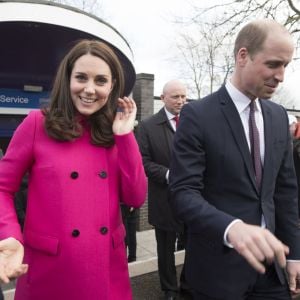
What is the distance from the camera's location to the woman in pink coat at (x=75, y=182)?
6.18ft

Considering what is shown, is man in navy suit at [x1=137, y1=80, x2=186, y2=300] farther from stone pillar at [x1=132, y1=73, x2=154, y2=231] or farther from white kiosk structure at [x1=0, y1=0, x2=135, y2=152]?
stone pillar at [x1=132, y1=73, x2=154, y2=231]

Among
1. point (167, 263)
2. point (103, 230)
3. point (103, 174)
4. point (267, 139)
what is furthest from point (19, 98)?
point (267, 139)

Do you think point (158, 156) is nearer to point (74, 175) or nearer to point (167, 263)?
point (167, 263)

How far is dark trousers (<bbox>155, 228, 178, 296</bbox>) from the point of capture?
3904 mm

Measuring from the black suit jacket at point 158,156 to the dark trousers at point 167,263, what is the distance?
12 centimetres

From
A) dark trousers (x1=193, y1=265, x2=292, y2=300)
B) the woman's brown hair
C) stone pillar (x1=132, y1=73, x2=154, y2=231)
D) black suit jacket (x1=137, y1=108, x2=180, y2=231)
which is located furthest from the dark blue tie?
stone pillar (x1=132, y1=73, x2=154, y2=231)

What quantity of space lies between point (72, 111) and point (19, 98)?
2767 millimetres

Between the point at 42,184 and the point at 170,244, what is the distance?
2.31 metres

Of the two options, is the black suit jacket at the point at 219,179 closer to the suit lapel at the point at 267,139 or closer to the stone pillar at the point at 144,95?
the suit lapel at the point at 267,139

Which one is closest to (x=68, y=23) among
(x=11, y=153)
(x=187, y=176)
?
(x=11, y=153)

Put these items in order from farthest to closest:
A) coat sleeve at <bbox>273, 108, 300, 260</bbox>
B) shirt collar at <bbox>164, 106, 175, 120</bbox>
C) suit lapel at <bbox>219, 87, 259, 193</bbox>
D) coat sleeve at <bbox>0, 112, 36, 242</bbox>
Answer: shirt collar at <bbox>164, 106, 175, 120</bbox> < coat sleeve at <bbox>273, 108, 300, 260</bbox> < suit lapel at <bbox>219, 87, 259, 193</bbox> < coat sleeve at <bbox>0, 112, 36, 242</bbox>

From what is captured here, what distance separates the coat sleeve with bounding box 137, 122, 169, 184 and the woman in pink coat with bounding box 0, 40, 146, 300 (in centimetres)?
167

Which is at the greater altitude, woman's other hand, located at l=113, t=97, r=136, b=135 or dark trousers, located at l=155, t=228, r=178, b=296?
woman's other hand, located at l=113, t=97, r=136, b=135

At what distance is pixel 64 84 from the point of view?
6.61ft
